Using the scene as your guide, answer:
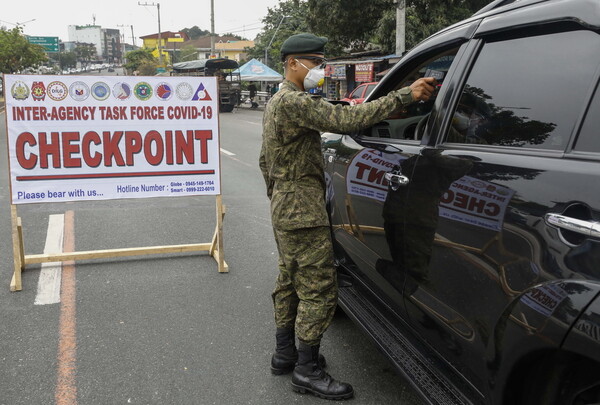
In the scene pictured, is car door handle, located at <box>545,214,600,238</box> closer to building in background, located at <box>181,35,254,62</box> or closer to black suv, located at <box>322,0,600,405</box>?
black suv, located at <box>322,0,600,405</box>

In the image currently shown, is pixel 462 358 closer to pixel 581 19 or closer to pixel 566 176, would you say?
pixel 566 176

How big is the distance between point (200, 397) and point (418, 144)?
5.73 feet

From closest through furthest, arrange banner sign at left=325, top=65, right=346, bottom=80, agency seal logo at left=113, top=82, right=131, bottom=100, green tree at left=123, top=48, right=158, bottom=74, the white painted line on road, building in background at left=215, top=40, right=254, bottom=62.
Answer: the white painted line on road, agency seal logo at left=113, top=82, right=131, bottom=100, banner sign at left=325, top=65, right=346, bottom=80, green tree at left=123, top=48, right=158, bottom=74, building in background at left=215, top=40, right=254, bottom=62

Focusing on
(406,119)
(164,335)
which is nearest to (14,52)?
(164,335)

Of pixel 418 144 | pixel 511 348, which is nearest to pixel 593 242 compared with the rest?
pixel 511 348

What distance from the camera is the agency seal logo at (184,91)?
16.1 feet

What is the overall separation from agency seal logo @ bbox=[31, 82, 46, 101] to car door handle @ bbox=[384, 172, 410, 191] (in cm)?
321

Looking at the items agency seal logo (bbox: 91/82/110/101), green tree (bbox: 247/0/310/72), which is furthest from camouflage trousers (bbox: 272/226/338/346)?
green tree (bbox: 247/0/310/72)

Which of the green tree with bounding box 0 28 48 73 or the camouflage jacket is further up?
the green tree with bounding box 0 28 48 73

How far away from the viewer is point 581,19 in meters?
1.78

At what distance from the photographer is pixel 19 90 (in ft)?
14.8

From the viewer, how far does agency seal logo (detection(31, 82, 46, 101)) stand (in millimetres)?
4525

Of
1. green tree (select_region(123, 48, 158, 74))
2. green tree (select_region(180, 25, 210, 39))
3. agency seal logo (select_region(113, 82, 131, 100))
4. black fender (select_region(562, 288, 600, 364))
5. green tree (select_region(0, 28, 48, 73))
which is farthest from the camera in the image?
green tree (select_region(180, 25, 210, 39))

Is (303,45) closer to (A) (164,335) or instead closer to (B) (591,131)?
(B) (591,131)
